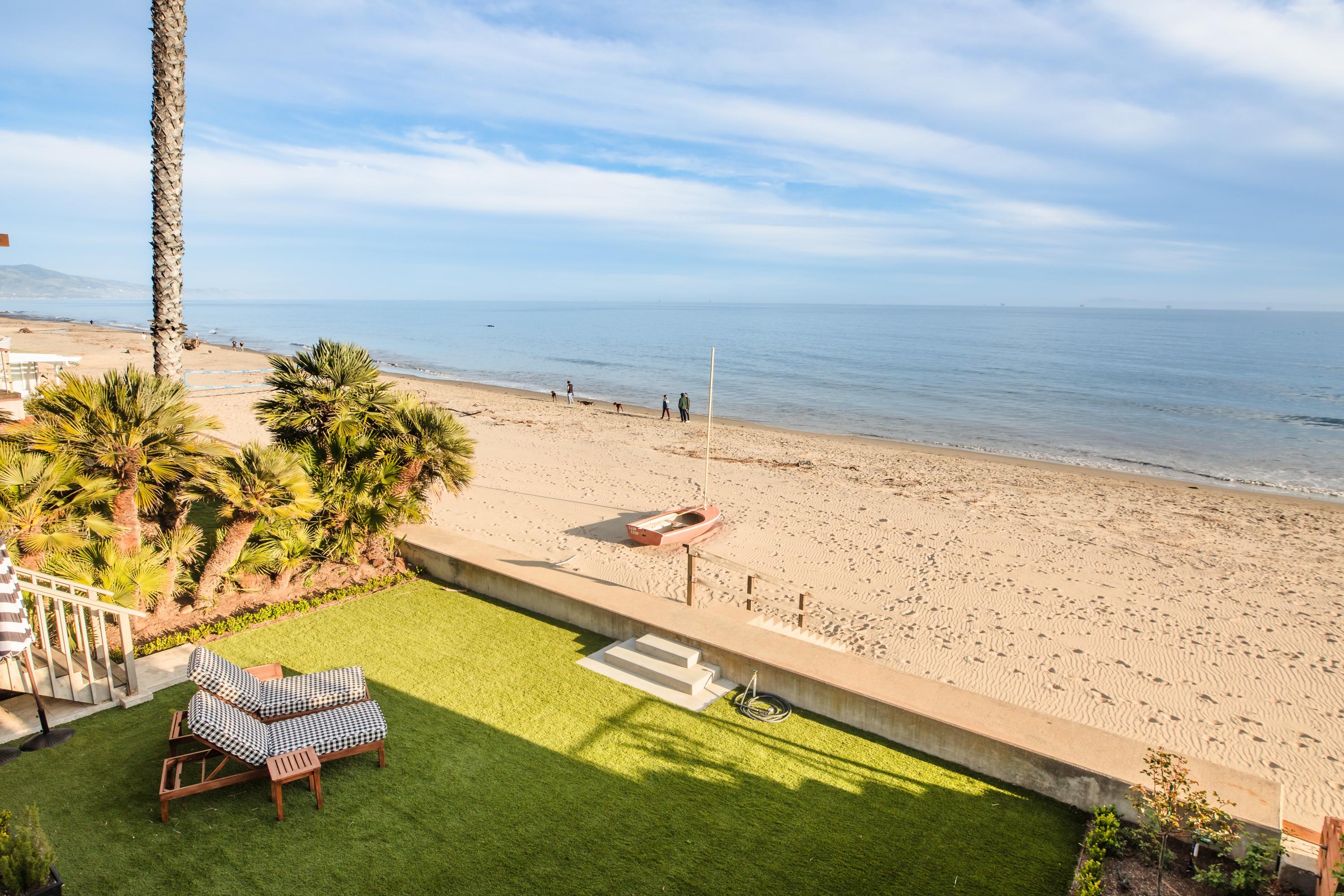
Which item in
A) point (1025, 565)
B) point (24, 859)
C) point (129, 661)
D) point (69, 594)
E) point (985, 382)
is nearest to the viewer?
point (24, 859)

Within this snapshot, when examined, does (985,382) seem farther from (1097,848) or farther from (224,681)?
(224,681)

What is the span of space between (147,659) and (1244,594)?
17.7 meters

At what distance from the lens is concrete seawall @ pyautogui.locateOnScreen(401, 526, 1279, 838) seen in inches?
239

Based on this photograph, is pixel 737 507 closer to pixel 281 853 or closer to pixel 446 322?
pixel 281 853

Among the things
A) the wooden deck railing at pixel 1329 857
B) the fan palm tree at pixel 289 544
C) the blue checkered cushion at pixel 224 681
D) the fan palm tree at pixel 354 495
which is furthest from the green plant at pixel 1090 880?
the fan palm tree at pixel 289 544

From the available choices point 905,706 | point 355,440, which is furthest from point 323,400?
point 905,706

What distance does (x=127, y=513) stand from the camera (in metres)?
8.48

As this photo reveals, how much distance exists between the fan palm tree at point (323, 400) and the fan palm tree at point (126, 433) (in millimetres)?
1108

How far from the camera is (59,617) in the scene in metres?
6.66

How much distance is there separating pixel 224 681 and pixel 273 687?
54 centimetres

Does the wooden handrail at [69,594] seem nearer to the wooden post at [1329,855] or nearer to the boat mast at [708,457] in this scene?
the boat mast at [708,457]

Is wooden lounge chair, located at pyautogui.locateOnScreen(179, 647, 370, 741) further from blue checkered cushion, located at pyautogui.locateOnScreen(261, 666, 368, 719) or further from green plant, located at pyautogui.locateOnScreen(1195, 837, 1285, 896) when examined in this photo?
green plant, located at pyautogui.locateOnScreen(1195, 837, 1285, 896)

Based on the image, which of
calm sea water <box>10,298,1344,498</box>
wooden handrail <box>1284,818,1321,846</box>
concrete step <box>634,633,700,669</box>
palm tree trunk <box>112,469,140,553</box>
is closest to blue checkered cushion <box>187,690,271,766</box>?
palm tree trunk <box>112,469,140,553</box>

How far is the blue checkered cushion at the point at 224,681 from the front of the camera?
633 cm
